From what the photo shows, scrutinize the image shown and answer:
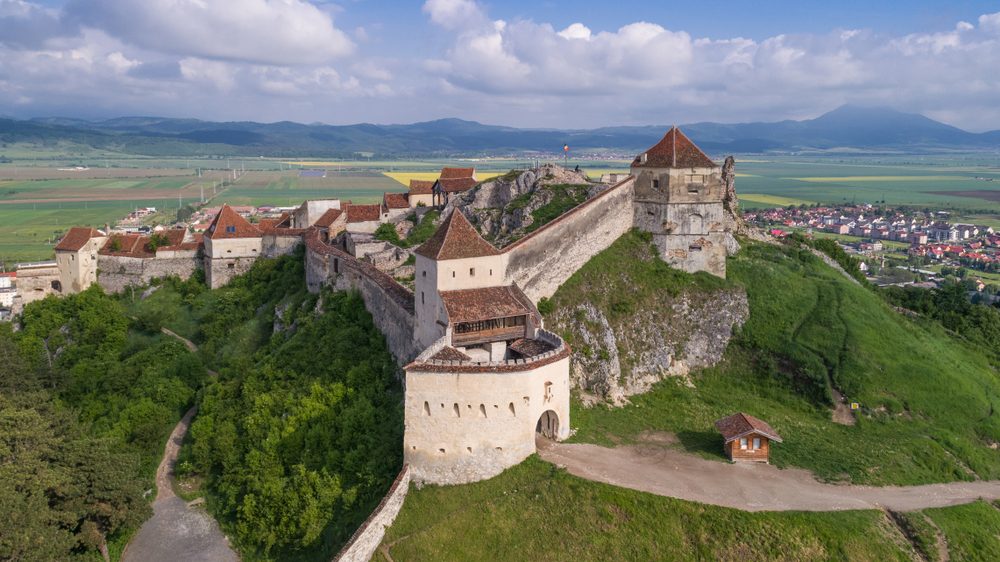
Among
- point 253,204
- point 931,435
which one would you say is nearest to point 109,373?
point 931,435

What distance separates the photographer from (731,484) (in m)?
29.6

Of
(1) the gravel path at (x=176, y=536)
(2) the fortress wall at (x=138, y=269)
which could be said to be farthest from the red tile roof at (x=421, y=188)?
(1) the gravel path at (x=176, y=536)

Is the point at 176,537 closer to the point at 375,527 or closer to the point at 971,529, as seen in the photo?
the point at 375,527

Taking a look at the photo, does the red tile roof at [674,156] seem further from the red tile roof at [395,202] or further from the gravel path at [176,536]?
the gravel path at [176,536]

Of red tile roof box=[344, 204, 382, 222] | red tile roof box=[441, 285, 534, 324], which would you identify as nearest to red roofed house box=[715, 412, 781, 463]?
red tile roof box=[441, 285, 534, 324]

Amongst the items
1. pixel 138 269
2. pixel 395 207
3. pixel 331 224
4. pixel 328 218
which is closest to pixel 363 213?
pixel 328 218

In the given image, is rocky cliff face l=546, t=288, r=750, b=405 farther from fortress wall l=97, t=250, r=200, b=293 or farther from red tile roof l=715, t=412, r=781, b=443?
fortress wall l=97, t=250, r=200, b=293

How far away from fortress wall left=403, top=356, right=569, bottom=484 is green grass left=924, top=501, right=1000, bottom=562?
16.8 metres

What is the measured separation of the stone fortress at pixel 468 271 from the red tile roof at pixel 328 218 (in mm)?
201

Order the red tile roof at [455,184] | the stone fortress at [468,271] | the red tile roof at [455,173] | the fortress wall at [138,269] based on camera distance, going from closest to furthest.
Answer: the stone fortress at [468,271], the fortress wall at [138,269], the red tile roof at [455,184], the red tile roof at [455,173]

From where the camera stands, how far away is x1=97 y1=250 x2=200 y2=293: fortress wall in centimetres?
6444

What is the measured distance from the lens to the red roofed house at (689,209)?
48188 mm

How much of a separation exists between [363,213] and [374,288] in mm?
26079

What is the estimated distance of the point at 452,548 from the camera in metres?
26.2
